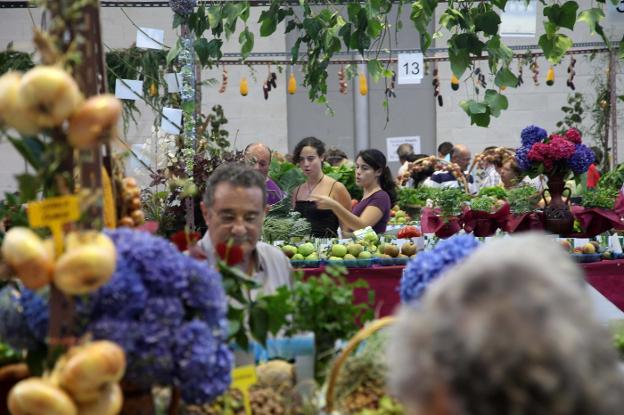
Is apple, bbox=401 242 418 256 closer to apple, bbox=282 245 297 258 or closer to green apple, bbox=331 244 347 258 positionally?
green apple, bbox=331 244 347 258

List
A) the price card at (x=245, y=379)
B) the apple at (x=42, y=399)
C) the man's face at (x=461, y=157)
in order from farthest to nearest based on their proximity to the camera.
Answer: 1. the man's face at (x=461, y=157)
2. the price card at (x=245, y=379)
3. the apple at (x=42, y=399)

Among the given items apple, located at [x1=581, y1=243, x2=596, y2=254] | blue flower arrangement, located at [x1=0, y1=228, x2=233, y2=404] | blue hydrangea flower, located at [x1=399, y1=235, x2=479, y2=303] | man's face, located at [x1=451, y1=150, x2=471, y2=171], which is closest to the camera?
blue flower arrangement, located at [x1=0, y1=228, x2=233, y2=404]

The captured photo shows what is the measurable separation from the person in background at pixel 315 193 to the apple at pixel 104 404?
4.59 m

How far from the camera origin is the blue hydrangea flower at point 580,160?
4.32 metres

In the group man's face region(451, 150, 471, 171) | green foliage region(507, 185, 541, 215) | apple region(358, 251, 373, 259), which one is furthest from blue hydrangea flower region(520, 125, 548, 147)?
man's face region(451, 150, 471, 171)

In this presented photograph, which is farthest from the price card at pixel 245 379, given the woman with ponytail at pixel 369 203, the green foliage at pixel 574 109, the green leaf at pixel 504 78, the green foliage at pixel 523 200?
the green foliage at pixel 574 109

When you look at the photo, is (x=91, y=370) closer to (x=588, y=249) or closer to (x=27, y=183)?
(x=27, y=183)

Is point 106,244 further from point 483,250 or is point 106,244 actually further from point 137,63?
point 137,63

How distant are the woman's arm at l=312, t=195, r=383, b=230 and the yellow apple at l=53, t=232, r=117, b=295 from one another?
13.7 ft

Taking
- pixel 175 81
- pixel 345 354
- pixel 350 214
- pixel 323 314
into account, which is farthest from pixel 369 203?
pixel 345 354

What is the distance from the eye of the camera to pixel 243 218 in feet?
9.26

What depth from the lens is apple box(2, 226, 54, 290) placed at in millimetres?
1452

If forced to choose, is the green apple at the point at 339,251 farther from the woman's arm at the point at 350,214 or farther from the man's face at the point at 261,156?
the man's face at the point at 261,156

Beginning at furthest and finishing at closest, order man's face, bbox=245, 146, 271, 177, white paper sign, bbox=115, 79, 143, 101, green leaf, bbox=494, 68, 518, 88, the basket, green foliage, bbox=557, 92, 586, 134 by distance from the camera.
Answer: green foliage, bbox=557, 92, 586, 134 → man's face, bbox=245, 146, 271, 177 → white paper sign, bbox=115, 79, 143, 101 → green leaf, bbox=494, 68, 518, 88 → the basket
